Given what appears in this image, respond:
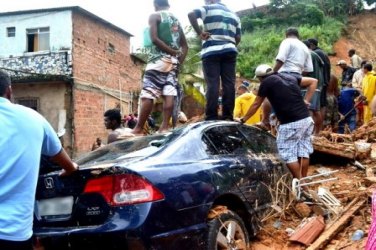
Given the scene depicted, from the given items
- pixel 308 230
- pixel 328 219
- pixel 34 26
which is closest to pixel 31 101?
pixel 34 26

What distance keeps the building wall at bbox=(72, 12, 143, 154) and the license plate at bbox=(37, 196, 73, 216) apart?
586 inches

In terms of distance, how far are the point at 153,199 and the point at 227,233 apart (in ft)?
3.14

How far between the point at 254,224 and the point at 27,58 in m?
16.9

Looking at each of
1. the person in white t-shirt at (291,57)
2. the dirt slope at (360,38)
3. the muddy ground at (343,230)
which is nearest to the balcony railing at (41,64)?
the person in white t-shirt at (291,57)

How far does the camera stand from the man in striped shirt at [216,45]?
230 inches

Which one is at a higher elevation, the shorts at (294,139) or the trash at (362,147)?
the shorts at (294,139)

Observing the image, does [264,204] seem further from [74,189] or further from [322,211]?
[74,189]

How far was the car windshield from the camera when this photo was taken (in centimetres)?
377

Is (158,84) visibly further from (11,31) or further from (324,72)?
(11,31)

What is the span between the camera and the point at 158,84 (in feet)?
18.5

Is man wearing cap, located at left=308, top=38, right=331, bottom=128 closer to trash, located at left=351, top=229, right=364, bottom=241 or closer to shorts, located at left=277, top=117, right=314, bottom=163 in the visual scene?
shorts, located at left=277, top=117, right=314, bottom=163

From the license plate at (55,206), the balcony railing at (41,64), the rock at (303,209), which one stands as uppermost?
the balcony railing at (41,64)

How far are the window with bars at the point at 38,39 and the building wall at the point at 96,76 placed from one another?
1424 mm

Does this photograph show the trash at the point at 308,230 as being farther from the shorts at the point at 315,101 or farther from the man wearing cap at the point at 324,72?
the man wearing cap at the point at 324,72
